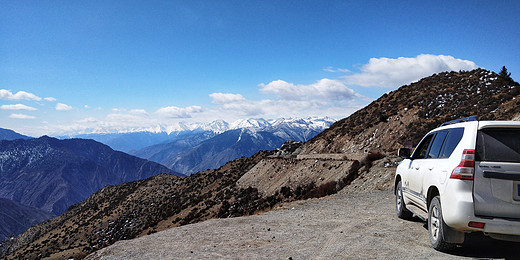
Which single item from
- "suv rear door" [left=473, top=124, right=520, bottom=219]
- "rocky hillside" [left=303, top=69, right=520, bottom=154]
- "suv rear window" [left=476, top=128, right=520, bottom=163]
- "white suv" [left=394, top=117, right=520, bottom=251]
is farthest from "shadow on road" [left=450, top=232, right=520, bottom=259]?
"rocky hillside" [left=303, top=69, right=520, bottom=154]

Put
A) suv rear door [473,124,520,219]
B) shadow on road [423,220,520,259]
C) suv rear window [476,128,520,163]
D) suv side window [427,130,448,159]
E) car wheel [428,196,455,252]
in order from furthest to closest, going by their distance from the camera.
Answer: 1. suv side window [427,130,448,159]
2. car wheel [428,196,455,252]
3. shadow on road [423,220,520,259]
4. suv rear window [476,128,520,163]
5. suv rear door [473,124,520,219]

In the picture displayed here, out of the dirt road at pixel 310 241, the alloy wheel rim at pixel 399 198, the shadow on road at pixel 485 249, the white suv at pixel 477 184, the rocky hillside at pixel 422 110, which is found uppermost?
the rocky hillside at pixel 422 110

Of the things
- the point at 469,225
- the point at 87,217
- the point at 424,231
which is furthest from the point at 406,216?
the point at 87,217

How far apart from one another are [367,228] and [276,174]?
2917cm

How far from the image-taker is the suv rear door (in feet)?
17.0

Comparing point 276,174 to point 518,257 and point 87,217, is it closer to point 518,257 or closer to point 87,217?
point 518,257

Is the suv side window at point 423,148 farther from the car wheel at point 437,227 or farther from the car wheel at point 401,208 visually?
the car wheel at point 437,227

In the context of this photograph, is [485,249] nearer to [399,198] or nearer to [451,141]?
[451,141]

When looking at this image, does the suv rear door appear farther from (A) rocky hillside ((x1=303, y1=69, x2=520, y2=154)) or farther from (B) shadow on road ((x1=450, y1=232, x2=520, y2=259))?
(A) rocky hillside ((x1=303, y1=69, x2=520, y2=154))

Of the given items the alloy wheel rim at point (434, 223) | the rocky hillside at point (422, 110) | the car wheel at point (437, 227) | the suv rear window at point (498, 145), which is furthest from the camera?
the rocky hillside at point (422, 110)

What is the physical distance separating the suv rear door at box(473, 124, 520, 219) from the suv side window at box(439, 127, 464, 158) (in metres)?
0.59

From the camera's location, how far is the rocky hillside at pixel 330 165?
92.2ft

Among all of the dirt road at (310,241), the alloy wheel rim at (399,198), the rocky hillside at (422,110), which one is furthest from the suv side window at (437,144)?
the rocky hillside at (422,110)

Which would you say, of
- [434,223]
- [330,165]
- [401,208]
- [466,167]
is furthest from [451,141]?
[330,165]
